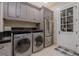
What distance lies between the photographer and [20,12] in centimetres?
253

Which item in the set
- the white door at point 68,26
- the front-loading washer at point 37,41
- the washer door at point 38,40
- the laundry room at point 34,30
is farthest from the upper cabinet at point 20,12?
the white door at point 68,26

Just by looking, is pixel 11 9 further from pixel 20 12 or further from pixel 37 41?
pixel 37 41

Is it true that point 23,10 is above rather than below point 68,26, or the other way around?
above

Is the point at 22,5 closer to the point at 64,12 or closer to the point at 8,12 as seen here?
the point at 8,12

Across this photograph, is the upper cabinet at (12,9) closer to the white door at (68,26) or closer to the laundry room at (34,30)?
the laundry room at (34,30)

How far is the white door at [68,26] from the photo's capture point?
258 centimetres

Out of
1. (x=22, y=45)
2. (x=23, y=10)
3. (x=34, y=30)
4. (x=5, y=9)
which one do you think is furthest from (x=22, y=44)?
(x=23, y=10)

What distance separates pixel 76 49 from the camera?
8.26 feet

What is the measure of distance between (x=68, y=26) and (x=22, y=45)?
195 centimetres

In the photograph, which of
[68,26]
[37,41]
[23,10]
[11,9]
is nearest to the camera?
[11,9]

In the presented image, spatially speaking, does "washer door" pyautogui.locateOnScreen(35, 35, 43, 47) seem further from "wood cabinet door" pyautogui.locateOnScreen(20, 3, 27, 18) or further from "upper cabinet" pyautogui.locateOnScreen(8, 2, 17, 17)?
"upper cabinet" pyautogui.locateOnScreen(8, 2, 17, 17)

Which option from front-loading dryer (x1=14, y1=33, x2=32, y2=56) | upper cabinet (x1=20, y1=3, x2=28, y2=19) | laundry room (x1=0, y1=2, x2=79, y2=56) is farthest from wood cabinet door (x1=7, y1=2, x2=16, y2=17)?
front-loading dryer (x1=14, y1=33, x2=32, y2=56)

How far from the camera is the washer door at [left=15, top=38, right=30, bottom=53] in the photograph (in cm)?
196

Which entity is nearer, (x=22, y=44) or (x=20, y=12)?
(x=22, y=44)
